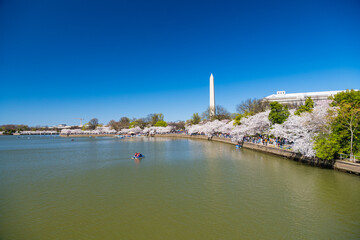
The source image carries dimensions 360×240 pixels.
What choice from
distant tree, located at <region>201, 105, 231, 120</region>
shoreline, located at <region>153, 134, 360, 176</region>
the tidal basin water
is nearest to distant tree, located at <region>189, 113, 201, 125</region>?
distant tree, located at <region>201, 105, 231, 120</region>

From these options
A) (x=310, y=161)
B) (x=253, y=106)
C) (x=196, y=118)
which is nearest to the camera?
(x=310, y=161)

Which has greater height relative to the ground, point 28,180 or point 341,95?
point 341,95

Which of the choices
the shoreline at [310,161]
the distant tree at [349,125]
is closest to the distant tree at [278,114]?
the shoreline at [310,161]

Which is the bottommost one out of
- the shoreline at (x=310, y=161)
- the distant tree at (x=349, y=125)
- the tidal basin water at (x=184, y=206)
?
the tidal basin water at (x=184, y=206)

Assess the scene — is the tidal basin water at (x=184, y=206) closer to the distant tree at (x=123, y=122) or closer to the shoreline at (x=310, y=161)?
the shoreline at (x=310, y=161)

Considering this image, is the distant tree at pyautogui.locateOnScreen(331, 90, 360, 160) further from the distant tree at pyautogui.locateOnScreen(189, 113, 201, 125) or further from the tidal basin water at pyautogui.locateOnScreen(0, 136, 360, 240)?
the distant tree at pyautogui.locateOnScreen(189, 113, 201, 125)

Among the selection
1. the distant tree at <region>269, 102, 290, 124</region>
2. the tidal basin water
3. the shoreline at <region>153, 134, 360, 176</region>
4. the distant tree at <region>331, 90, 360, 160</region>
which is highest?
the distant tree at <region>269, 102, 290, 124</region>

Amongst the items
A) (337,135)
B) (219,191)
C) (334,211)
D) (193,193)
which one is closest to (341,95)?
(337,135)

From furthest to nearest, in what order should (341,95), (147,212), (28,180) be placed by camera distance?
1. (341,95)
2. (28,180)
3. (147,212)

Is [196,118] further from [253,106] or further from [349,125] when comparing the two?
[349,125]

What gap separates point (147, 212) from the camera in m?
11.2

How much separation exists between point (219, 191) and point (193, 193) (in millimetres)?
1944

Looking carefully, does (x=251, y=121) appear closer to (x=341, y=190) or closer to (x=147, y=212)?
(x=341, y=190)

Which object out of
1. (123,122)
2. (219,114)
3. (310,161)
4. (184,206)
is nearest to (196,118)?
(219,114)
